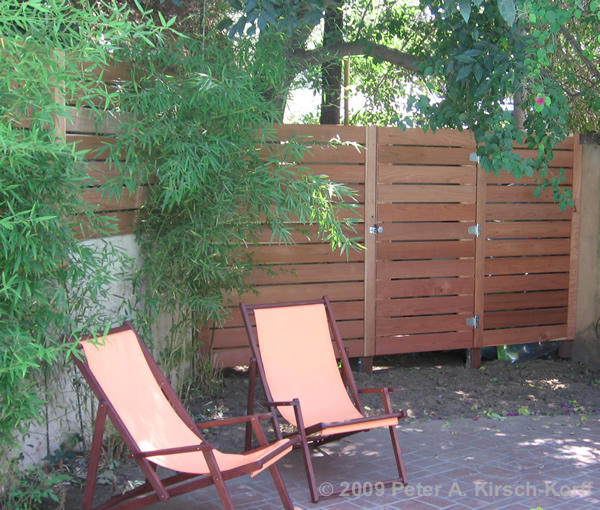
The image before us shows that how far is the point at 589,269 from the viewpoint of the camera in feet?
23.3

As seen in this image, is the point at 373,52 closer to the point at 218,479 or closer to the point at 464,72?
the point at 464,72

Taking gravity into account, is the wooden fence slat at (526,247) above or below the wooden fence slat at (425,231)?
below

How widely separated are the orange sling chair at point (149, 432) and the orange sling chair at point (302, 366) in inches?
25.4

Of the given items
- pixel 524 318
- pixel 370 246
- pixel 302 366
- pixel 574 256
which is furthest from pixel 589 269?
pixel 302 366

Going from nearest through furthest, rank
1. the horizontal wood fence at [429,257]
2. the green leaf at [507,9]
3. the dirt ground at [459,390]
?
1. the green leaf at [507,9]
2. the dirt ground at [459,390]
3. the horizontal wood fence at [429,257]

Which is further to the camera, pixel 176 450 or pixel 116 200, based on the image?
pixel 116 200

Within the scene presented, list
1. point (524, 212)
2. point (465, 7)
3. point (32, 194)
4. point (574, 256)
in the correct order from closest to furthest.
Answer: point (32, 194), point (465, 7), point (524, 212), point (574, 256)

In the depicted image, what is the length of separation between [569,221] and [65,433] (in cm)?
→ 519

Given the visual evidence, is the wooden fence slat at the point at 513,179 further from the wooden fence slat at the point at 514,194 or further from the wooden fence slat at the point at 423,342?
the wooden fence slat at the point at 423,342

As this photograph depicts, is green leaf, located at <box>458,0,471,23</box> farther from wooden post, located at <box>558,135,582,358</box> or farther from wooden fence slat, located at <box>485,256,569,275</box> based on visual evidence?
wooden post, located at <box>558,135,582,358</box>

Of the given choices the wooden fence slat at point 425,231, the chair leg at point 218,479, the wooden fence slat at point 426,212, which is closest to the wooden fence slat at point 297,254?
the wooden fence slat at point 425,231

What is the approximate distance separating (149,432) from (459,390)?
3325 mm

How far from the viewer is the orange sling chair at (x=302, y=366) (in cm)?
434

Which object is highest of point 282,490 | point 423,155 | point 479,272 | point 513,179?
point 423,155
